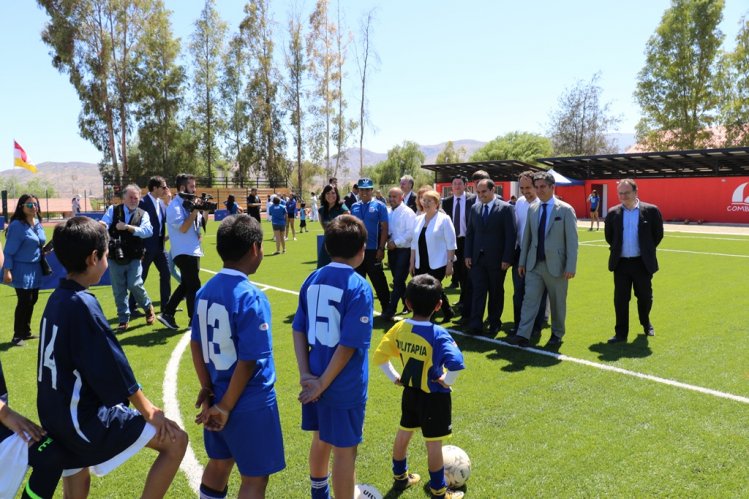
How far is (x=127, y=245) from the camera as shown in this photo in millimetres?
7234

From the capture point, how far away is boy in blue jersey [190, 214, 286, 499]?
247cm

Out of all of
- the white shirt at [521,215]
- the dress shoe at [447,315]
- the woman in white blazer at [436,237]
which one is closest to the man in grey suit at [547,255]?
the white shirt at [521,215]

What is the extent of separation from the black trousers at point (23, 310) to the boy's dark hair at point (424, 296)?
579 cm

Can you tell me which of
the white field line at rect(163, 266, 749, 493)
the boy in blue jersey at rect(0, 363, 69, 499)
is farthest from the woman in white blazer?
the boy in blue jersey at rect(0, 363, 69, 499)

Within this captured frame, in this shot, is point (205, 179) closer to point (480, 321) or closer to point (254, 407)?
point (480, 321)

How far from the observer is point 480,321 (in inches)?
278

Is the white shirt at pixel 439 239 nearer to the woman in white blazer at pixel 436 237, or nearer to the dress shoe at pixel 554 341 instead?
the woman in white blazer at pixel 436 237

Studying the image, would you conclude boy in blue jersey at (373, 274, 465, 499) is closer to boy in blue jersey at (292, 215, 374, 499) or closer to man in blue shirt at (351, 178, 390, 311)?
boy in blue jersey at (292, 215, 374, 499)

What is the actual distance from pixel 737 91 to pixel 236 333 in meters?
51.4

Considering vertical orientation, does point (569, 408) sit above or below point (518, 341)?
below

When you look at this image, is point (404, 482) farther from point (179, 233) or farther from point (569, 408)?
point (179, 233)

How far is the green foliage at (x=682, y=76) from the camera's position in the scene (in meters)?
42.1

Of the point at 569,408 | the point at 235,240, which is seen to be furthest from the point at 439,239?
the point at 235,240

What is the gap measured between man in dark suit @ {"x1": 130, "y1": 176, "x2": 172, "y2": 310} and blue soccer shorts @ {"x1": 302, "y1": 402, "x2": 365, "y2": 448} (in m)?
5.78
